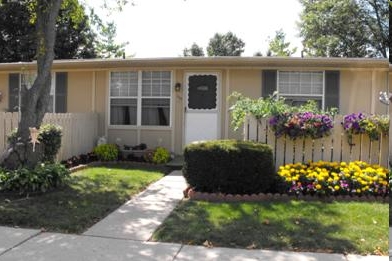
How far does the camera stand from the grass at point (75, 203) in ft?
19.7

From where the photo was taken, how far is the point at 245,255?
4.83 metres

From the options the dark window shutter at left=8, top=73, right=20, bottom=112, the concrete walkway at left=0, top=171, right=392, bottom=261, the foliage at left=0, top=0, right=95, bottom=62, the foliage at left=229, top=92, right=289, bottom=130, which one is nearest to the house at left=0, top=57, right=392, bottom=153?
the dark window shutter at left=8, top=73, right=20, bottom=112

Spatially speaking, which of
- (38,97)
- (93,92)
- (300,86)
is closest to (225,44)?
(93,92)

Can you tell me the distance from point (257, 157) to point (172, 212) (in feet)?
5.43

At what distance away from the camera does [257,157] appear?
7.36 m

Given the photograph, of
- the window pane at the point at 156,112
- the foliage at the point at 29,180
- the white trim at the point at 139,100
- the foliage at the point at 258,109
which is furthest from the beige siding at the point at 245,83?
the foliage at the point at 29,180

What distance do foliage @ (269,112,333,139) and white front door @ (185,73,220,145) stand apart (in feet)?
13.5

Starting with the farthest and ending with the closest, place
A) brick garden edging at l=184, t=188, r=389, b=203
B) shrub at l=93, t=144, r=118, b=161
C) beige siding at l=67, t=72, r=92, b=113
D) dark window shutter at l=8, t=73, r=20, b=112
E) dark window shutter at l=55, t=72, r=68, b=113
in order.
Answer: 1. dark window shutter at l=8, t=73, r=20, b=112
2. dark window shutter at l=55, t=72, r=68, b=113
3. beige siding at l=67, t=72, r=92, b=113
4. shrub at l=93, t=144, r=118, b=161
5. brick garden edging at l=184, t=188, r=389, b=203

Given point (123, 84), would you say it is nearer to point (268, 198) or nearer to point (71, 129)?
point (71, 129)

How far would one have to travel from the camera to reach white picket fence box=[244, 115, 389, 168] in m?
8.71

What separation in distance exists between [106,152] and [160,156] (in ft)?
4.66

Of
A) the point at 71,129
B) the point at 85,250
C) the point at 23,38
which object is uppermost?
the point at 23,38

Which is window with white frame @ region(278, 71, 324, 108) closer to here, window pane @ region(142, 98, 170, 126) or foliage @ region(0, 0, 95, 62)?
window pane @ region(142, 98, 170, 126)

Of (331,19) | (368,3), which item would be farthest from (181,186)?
(331,19)
